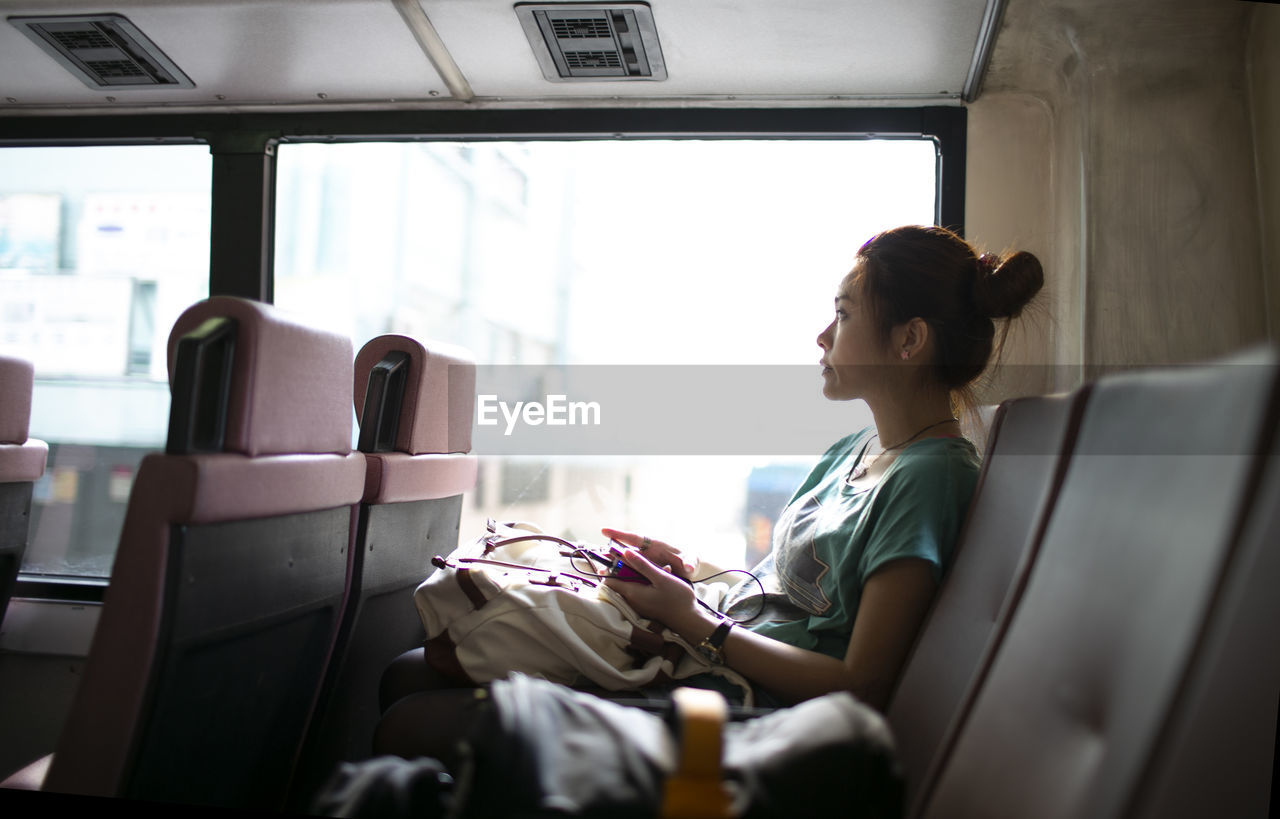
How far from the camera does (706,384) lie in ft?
7.64

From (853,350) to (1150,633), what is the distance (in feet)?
3.29

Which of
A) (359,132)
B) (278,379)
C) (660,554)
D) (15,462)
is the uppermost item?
(359,132)

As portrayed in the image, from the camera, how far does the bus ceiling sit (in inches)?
76.0

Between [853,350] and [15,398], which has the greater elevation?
[853,350]

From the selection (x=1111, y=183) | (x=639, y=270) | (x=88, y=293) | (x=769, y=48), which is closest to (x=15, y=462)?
(x=88, y=293)

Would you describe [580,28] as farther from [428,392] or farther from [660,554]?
[660,554]

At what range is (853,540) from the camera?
Result: 4.62 ft

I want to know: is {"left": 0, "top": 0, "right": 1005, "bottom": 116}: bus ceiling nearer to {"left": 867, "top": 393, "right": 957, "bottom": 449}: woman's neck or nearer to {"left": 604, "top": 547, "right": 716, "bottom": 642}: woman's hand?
{"left": 867, "top": 393, "right": 957, "bottom": 449}: woman's neck

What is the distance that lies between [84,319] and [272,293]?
40cm

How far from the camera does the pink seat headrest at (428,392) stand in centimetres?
188

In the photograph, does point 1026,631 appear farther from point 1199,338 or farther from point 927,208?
point 927,208

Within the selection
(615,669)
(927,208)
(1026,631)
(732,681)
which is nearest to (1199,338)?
(1026,631)

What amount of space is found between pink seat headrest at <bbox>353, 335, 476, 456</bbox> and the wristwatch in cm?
85

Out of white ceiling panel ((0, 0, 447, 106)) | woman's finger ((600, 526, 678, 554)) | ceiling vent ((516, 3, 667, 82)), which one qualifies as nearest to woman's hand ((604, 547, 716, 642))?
woman's finger ((600, 526, 678, 554))
